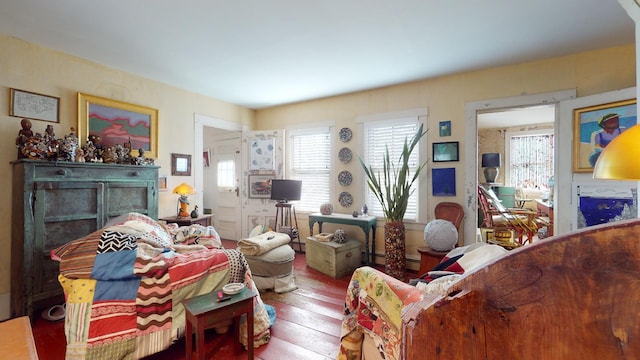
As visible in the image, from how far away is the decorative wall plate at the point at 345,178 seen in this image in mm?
4605

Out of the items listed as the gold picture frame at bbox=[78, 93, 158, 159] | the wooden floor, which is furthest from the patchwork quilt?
the gold picture frame at bbox=[78, 93, 158, 159]

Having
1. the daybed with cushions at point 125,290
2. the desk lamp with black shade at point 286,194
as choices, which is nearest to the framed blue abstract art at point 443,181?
the desk lamp with black shade at point 286,194

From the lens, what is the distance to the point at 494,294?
1.31 feet

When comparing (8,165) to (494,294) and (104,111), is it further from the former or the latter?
(494,294)

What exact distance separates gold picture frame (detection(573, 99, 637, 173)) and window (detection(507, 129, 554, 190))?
15.3ft

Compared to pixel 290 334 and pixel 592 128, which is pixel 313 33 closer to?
pixel 290 334

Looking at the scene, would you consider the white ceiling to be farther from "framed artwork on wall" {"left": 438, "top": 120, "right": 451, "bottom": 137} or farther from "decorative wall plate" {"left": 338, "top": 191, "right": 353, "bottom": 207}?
"decorative wall plate" {"left": 338, "top": 191, "right": 353, "bottom": 207}

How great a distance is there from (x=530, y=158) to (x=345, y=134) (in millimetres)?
5540

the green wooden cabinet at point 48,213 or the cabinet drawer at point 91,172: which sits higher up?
the cabinet drawer at point 91,172

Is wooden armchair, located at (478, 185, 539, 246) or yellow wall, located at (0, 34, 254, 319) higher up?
yellow wall, located at (0, 34, 254, 319)

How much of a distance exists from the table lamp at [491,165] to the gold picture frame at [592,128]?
414 cm

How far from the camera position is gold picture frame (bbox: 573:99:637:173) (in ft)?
9.01

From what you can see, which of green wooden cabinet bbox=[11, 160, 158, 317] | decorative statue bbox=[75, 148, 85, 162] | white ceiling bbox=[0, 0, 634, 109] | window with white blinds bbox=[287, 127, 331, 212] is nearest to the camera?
white ceiling bbox=[0, 0, 634, 109]

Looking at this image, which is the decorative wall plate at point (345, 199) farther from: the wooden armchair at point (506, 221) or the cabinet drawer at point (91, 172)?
the cabinet drawer at point (91, 172)
